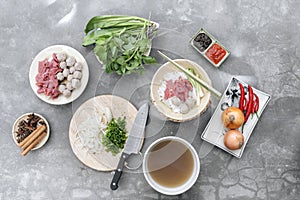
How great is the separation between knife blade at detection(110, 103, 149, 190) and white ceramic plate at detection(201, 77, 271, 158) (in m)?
0.28

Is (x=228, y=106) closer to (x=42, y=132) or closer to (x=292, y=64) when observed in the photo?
(x=292, y=64)

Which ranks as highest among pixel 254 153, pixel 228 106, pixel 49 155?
pixel 228 106

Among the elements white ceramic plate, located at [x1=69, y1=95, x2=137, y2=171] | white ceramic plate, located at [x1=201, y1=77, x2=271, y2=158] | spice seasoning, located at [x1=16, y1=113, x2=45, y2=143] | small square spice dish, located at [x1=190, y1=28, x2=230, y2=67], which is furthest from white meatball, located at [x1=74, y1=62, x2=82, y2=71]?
white ceramic plate, located at [x1=201, y1=77, x2=271, y2=158]

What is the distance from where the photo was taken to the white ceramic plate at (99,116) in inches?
77.4

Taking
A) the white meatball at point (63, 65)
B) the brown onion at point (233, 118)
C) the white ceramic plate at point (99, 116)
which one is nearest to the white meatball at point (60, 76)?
the white meatball at point (63, 65)

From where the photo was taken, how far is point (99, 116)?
6.52ft

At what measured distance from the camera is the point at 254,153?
6.61 ft

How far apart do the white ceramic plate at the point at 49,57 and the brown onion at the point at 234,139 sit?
678mm

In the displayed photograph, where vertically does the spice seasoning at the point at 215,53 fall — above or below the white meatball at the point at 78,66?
above

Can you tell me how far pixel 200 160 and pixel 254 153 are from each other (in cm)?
25

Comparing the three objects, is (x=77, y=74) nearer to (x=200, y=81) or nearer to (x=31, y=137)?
(x=31, y=137)

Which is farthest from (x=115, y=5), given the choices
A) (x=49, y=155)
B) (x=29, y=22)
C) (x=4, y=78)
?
(x=49, y=155)

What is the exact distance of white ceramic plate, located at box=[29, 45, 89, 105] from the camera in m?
1.99

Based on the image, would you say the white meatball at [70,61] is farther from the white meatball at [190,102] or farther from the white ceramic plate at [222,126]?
the white ceramic plate at [222,126]
